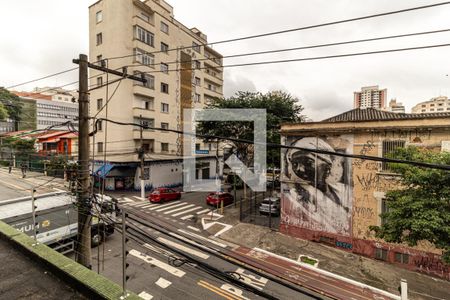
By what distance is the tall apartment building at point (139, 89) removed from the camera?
958 inches


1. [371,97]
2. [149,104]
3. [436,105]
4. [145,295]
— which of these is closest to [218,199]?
[145,295]

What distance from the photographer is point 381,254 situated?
1244 centimetres

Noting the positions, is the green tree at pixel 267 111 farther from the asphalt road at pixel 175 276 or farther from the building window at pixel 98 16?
the building window at pixel 98 16

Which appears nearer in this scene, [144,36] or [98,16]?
[98,16]

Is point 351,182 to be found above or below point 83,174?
below

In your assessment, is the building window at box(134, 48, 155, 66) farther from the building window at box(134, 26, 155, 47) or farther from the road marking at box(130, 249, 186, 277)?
the road marking at box(130, 249, 186, 277)

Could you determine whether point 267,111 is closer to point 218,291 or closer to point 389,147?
point 389,147

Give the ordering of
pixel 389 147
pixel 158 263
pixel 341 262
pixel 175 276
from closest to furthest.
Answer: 1. pixel 175 276
2. pixel 158 263
3. pixel 341 262
4. pixel 389 147

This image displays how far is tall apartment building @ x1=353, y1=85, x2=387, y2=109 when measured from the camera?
63281mm

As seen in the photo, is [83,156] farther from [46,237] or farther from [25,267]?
[46,237]

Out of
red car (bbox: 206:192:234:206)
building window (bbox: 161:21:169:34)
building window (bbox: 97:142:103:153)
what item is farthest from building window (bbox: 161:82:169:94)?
red car (bbox: 206:192:234:206)

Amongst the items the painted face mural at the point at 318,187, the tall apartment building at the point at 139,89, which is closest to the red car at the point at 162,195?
the tall apartment building at the point at 139,89

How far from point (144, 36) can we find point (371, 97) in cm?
7109

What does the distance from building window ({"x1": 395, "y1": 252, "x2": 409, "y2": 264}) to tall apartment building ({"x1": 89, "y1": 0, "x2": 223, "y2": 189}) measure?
19350 mm
